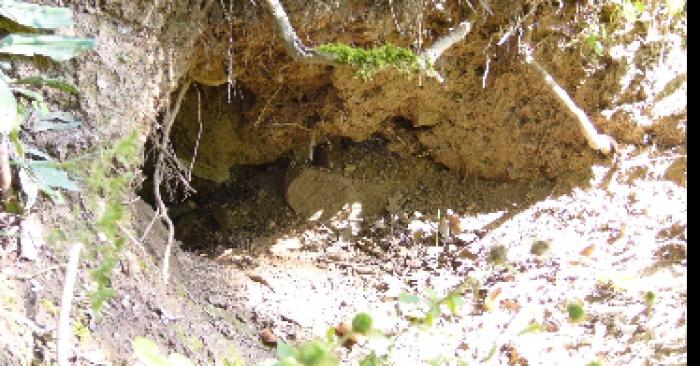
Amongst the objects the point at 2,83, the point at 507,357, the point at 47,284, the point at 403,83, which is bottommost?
the point at 507,357

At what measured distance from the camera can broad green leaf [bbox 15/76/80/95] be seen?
1873 millimetres

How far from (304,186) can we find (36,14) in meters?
1.83

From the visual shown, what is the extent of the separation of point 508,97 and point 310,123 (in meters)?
0.97

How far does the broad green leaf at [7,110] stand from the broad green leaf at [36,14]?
191 millimetres

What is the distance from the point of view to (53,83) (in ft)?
6.30

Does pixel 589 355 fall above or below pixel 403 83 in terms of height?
below

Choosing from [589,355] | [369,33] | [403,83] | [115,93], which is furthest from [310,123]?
[589,355]

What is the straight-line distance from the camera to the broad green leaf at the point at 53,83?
1873mm

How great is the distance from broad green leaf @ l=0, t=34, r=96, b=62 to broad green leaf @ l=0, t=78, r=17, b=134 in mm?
121

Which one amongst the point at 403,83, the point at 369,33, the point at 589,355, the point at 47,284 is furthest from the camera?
the point at 403,83

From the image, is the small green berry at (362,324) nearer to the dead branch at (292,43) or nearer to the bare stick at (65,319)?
the bare stick at (65,319)

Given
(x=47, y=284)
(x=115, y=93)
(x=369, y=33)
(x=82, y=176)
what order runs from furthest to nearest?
(x=369, y=33)
(x=115, y=93)
(x=82, y=176)
(x=47, y=284)

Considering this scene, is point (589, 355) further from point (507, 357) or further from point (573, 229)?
point (573, 229)

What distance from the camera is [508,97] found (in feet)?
10.9
